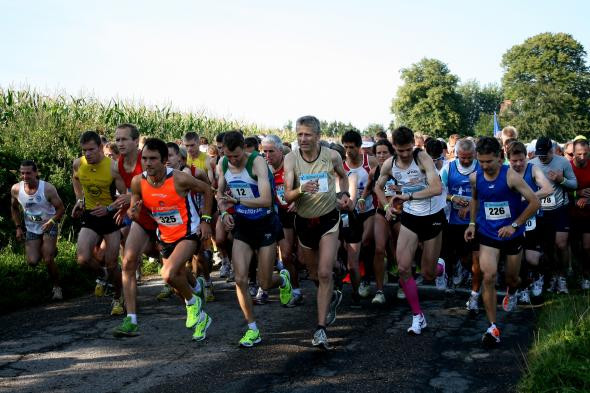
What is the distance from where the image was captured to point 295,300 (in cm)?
844

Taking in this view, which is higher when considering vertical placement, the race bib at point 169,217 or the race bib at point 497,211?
the race bib at point 169,217

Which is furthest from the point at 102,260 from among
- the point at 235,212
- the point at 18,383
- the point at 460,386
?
the point at 460,386

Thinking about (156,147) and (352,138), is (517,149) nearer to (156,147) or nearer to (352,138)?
(352,138)

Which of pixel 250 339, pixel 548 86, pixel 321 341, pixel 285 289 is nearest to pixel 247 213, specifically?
pixel 250 339

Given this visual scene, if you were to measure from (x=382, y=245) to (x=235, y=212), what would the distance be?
246 cm

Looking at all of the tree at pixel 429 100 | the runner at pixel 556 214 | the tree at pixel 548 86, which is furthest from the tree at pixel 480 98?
the runner at pixel 556 214

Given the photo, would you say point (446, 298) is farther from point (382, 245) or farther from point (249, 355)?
point (249, 355)

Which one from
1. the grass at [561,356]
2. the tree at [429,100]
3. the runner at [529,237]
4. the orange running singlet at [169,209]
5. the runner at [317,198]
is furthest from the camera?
the tree at [429,100]

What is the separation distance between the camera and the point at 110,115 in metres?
18.8

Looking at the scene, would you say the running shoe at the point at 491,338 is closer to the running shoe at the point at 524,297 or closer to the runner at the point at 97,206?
the running shoe at the point at 524,297

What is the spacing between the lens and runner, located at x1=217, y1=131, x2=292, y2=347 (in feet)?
21.3

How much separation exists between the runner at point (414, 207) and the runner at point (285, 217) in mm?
1461

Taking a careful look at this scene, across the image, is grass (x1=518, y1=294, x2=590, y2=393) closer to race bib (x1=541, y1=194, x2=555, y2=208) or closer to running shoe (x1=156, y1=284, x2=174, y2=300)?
race bib (x1=541, y1=194, x2=555, y2=208)

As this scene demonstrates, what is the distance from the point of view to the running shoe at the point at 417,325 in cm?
686
